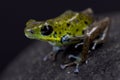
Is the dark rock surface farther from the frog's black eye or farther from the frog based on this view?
the frog's black eye

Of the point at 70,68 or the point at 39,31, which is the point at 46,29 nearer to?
the point at 39,31

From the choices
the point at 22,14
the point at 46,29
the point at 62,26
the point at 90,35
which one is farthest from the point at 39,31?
the point at 22,14

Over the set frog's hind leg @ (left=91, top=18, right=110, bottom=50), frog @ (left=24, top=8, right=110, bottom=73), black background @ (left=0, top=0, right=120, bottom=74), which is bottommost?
black background @ (left=0, top=0, right=120, bottom=74)

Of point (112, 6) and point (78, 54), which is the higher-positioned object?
point (78, 54)

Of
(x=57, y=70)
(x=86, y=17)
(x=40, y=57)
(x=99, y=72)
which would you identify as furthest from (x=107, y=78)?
(x=40, y=57)

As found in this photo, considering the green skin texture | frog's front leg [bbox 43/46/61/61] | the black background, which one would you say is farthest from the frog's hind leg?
the black background

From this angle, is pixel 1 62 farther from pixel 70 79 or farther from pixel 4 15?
pixel 70 79

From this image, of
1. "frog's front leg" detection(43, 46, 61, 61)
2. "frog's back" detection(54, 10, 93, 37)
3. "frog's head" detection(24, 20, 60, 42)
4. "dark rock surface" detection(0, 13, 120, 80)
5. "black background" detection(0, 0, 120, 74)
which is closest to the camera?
"dark rock surface" detection(0, 13, 120, 80)

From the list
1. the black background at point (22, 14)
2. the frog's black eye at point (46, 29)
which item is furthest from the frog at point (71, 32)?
the black background at point (22, 14)
